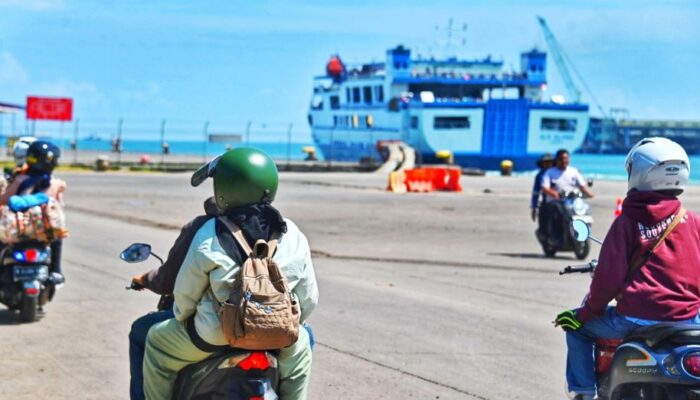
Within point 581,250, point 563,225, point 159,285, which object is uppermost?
point 159,285

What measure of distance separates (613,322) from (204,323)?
1.97m

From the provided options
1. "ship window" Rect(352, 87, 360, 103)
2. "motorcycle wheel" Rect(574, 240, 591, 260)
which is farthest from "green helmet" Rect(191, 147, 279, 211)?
"ship window" Rect(352, 87, 360, 103)

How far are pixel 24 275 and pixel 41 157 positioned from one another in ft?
3.35

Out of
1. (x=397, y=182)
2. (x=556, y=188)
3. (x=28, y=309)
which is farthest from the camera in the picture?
(x=397, y=182)

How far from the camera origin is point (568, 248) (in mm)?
19203

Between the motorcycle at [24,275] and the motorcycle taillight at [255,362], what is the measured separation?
6.27m

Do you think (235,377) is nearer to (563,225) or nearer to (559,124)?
(563,225)

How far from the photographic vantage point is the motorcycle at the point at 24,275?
11.2 m

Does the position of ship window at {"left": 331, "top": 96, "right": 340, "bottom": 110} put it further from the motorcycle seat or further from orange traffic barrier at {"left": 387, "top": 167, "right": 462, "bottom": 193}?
the motorcycle seat

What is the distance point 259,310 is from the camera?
5.25m

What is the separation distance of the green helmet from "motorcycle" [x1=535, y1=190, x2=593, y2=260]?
1377cm

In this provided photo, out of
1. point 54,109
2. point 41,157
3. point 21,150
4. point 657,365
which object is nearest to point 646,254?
point 657,365

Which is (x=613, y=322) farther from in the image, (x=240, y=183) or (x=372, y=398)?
(x=372, y=398)

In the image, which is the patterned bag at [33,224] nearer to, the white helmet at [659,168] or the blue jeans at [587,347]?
the blue jeans at [587,347]
